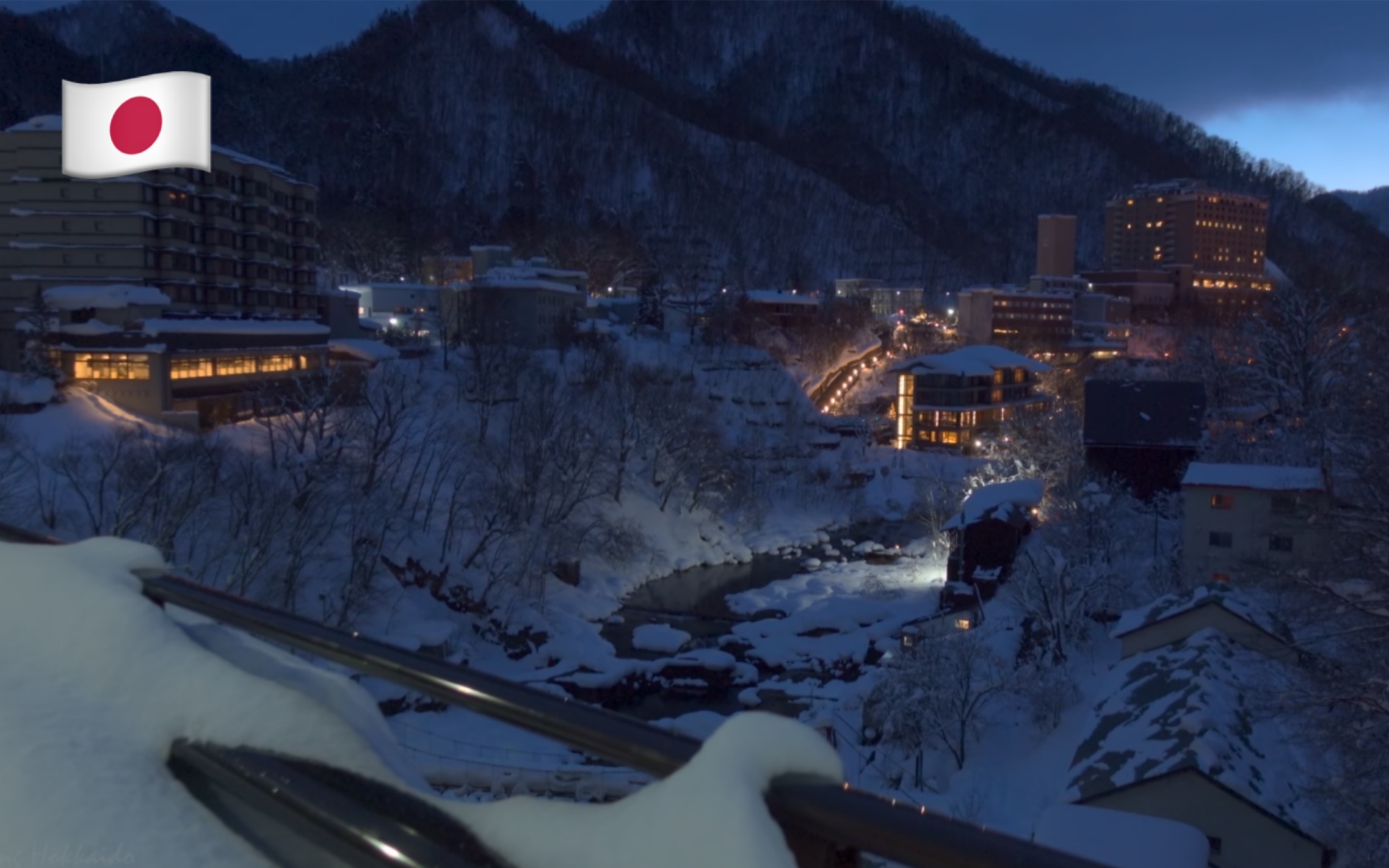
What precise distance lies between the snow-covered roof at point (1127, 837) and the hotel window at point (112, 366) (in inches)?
599

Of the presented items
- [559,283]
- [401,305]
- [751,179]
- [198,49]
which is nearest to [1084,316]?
[559,283]

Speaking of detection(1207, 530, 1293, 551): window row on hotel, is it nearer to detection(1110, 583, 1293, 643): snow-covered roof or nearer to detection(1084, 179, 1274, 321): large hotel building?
detection(1110, 583, 1293, 643): snow-covered roof

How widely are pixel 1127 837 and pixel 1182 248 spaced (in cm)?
6183

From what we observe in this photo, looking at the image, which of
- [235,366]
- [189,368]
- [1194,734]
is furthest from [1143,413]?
[189,368]

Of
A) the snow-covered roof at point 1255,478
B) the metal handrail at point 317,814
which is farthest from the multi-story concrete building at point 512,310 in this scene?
the metal handrail at point 317,814

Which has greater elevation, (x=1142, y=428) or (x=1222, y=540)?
(x=1142, y=428)

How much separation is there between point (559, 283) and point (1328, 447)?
20.0 meters

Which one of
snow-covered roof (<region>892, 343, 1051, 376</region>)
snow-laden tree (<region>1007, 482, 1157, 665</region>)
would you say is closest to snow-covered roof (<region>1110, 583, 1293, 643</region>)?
snow-laden tree (<region>1007, 482, 1157, 665</region>)

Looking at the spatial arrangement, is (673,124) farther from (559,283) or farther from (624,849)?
(624,849)

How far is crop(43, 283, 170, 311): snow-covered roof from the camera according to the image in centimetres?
1536

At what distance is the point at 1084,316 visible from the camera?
43.6m

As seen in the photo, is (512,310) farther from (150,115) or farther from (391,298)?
(150,115)

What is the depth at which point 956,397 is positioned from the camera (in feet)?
88.1

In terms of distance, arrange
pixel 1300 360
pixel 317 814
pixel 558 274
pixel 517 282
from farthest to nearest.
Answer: pixel 558 274
pixel 517 282
pixel 1300 360
pixel 317 814
